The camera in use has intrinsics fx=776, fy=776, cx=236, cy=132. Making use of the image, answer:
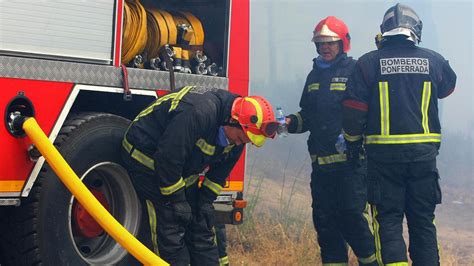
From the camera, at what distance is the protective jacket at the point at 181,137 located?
14.1 feet

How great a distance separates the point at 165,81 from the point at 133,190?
743mm

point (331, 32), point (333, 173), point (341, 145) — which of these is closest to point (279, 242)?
point (333, 173)

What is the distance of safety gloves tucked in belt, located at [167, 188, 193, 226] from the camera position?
14.5ft

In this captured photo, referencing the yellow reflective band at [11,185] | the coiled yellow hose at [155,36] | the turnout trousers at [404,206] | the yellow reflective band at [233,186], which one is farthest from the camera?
the yellow reflective band at [233,186]

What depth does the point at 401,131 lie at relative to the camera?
Result: 5.06 metres

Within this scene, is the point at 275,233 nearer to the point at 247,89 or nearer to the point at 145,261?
the point at 247,89

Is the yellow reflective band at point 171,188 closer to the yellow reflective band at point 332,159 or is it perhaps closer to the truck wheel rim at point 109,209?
the truck wheel rim at point 109,209

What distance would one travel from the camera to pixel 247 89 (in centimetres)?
573

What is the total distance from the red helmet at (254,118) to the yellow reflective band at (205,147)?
9.3 inches

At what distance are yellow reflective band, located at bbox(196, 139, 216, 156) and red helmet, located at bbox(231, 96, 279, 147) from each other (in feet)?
0.78

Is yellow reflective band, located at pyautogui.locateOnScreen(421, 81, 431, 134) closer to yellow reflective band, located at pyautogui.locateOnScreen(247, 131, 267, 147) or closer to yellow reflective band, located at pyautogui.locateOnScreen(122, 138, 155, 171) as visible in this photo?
yellow reflective band, located at pyautogui.locateOnScreen(247, 131, 267, 147)

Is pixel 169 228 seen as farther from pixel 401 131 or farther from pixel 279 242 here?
pixel 279 242

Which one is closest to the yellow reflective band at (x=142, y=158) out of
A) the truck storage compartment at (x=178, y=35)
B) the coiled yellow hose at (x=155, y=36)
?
the truck storage compartment at (x=178, y=35)

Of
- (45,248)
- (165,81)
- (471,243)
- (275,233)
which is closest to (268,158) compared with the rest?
(471,243)
